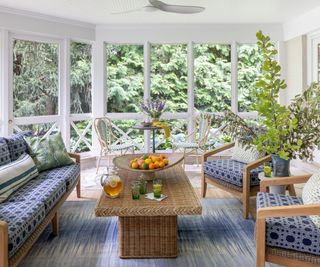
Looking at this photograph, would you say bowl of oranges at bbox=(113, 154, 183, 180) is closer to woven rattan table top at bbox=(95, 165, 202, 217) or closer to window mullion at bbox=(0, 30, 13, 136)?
woven rattan table top at bbox=(95, 165, 202, 217)

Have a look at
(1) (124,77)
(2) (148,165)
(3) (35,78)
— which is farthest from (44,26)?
(2) (148,165)

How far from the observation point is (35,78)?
5.33 metres

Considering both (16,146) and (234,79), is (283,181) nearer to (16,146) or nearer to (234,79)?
(16,146)

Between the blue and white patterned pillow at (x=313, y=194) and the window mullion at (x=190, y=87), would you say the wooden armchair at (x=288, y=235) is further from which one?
the window mullion at (x=190, y=87)

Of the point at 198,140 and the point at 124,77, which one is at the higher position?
the point at 124,77

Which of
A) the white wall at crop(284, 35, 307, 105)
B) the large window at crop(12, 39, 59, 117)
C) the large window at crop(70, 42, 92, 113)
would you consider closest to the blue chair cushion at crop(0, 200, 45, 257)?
the large window at crop(12, 39, 59, 117)

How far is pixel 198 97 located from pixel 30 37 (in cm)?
301

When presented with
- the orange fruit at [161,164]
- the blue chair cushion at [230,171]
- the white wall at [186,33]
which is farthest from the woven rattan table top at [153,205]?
the white wall at [186,33]

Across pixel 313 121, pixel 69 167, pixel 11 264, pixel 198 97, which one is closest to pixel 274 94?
pixel 313 121

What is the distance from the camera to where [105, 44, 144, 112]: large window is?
6.16 metres

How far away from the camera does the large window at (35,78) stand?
201 inches

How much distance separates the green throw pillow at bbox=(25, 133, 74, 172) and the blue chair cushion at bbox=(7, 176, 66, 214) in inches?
13.8

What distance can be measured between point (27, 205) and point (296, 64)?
490 centimetres

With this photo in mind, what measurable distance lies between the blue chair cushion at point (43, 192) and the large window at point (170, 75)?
3430mm
